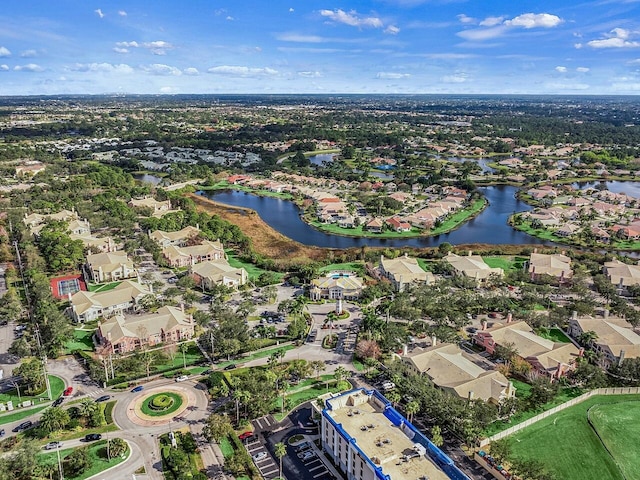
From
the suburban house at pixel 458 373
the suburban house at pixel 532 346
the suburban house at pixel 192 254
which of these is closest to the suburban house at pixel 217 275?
the suburban house at pixel 192 254

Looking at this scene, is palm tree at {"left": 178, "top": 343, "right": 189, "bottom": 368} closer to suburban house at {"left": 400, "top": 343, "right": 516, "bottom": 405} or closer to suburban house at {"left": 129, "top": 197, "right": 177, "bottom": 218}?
suburban house at {"left": 400, "top": 343, "right": 516, "bottom": 405}

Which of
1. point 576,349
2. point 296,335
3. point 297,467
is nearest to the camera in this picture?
point 297,467

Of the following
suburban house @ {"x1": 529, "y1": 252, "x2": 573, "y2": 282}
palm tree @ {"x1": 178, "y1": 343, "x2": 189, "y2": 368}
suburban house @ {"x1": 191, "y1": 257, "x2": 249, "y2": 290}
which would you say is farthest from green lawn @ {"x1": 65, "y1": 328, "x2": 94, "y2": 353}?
suburban house @ {"x1": 529, "y1": 252, "x2": 573, "y2": 282}

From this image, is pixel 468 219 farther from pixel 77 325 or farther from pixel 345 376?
pixel 77 325

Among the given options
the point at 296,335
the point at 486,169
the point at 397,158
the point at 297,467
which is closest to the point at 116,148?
the point at 397,158

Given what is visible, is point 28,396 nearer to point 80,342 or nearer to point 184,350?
point 80,342
